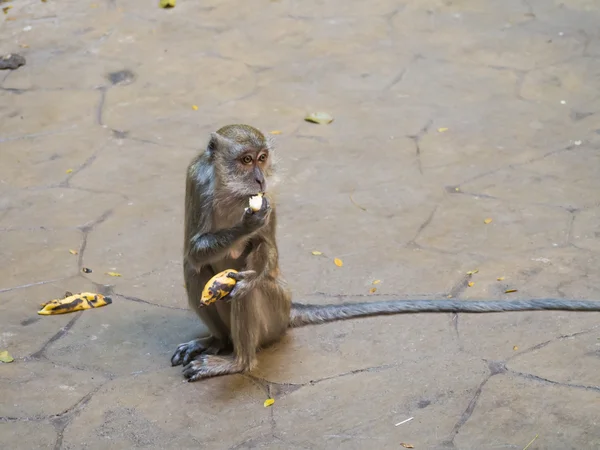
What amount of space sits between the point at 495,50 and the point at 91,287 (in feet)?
15.3

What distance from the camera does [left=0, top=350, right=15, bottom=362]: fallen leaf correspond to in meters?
4.68

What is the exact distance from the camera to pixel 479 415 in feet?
13.3

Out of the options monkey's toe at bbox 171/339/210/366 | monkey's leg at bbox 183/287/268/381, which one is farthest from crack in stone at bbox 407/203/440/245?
monkey's toe at bbox 171/339/210/366

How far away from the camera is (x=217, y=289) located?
13.8 feet

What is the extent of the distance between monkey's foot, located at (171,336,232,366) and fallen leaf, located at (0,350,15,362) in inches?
33.0

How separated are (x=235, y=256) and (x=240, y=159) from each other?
54 centimetres

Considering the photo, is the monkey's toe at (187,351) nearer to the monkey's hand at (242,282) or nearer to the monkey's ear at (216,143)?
the monkey's hand at (242,282)

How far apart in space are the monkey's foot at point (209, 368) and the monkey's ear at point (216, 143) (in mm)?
1042

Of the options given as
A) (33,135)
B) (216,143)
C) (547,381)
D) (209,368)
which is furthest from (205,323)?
(33,135)

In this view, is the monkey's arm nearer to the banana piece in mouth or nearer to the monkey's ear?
the banana piece in mouth

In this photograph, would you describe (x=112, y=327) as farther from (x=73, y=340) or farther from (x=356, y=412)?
(x=356, y=412)

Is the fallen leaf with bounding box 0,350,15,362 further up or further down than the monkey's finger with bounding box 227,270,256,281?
further down

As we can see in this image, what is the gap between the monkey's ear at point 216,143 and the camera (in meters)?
4.28

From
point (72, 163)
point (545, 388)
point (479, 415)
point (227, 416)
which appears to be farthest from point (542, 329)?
point (72, 163)
